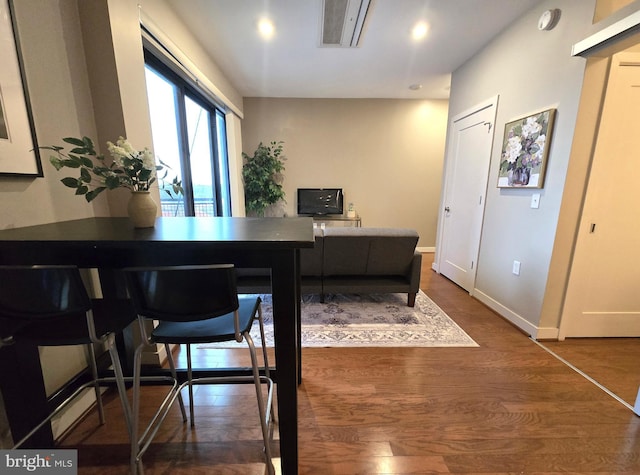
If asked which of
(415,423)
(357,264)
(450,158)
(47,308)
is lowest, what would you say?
(415,423)

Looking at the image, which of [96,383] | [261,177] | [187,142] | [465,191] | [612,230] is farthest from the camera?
[261,177]

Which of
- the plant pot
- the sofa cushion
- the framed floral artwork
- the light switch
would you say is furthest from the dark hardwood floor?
the framed floral artwork

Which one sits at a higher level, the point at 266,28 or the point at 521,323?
the point at 266,28

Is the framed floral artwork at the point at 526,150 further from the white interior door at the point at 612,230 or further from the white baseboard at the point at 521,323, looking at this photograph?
the white baseboard at the point at 521,323

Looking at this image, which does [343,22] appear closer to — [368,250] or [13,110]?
[368,250]

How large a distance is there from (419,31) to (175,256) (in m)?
3.04

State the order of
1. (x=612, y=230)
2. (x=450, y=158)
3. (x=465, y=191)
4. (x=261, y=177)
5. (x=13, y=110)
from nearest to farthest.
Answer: (x=13, y=110), (x=612, y=230), (x=465, y=191), (x=450, y=158), (x=261, y=177)

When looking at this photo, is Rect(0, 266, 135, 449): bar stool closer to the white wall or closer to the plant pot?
the plant pot

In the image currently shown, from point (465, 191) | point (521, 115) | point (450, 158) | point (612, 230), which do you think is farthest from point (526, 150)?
point (450, 158)

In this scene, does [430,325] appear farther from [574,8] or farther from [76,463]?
[574,8]

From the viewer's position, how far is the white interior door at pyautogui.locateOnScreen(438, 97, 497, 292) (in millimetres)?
2869

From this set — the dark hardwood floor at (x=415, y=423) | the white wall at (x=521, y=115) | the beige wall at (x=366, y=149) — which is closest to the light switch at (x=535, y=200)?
the white wall at (x=521, y=115)

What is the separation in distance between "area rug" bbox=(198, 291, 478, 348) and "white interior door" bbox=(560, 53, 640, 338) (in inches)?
37.7

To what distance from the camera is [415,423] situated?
139cm
